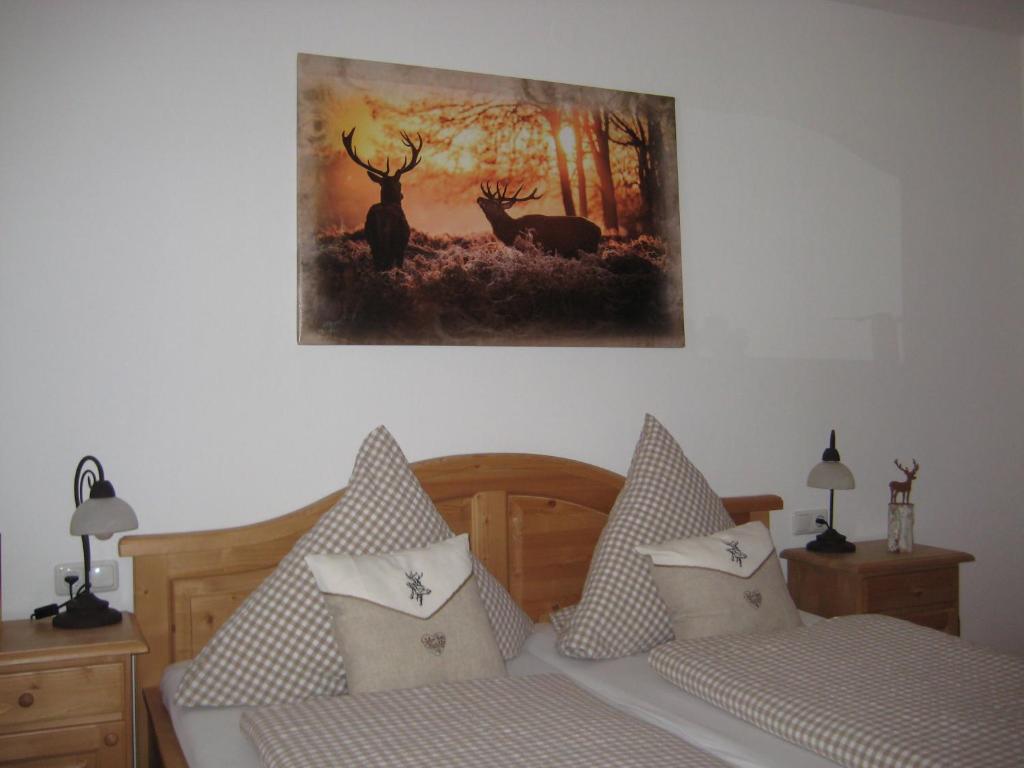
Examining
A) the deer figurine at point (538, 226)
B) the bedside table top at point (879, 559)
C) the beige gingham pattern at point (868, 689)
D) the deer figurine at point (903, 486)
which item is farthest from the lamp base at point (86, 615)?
the deer figurine at point (903, 486)

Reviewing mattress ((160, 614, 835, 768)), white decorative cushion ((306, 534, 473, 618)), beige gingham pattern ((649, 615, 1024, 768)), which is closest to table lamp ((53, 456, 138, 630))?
mattress ((160, 614, 835, 768))

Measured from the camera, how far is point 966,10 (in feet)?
11.3

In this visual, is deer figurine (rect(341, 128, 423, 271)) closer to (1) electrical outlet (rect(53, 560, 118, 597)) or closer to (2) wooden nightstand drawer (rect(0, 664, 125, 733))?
(1) electrical outlet (rect(53, 560, 118, 597))

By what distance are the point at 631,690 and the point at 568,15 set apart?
7.20 feet

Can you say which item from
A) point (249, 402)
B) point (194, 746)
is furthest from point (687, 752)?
point (249, 402)

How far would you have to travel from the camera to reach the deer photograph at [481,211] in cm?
254

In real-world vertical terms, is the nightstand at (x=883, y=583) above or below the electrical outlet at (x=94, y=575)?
below

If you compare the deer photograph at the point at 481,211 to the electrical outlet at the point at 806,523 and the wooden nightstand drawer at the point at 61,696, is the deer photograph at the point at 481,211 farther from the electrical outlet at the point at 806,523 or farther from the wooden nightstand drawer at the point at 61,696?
the wooden nightstand drawer at the point at 61,696

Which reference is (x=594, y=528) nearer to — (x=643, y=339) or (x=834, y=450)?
(x=643, y=339)

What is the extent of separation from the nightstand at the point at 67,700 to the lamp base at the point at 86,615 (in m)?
0.08

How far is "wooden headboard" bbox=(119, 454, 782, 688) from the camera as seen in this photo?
2301 millimetres

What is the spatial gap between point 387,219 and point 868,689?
1824 millimetres

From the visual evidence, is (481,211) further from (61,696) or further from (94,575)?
(61,696)

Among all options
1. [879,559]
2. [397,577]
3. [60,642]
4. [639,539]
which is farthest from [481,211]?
[879,559]
